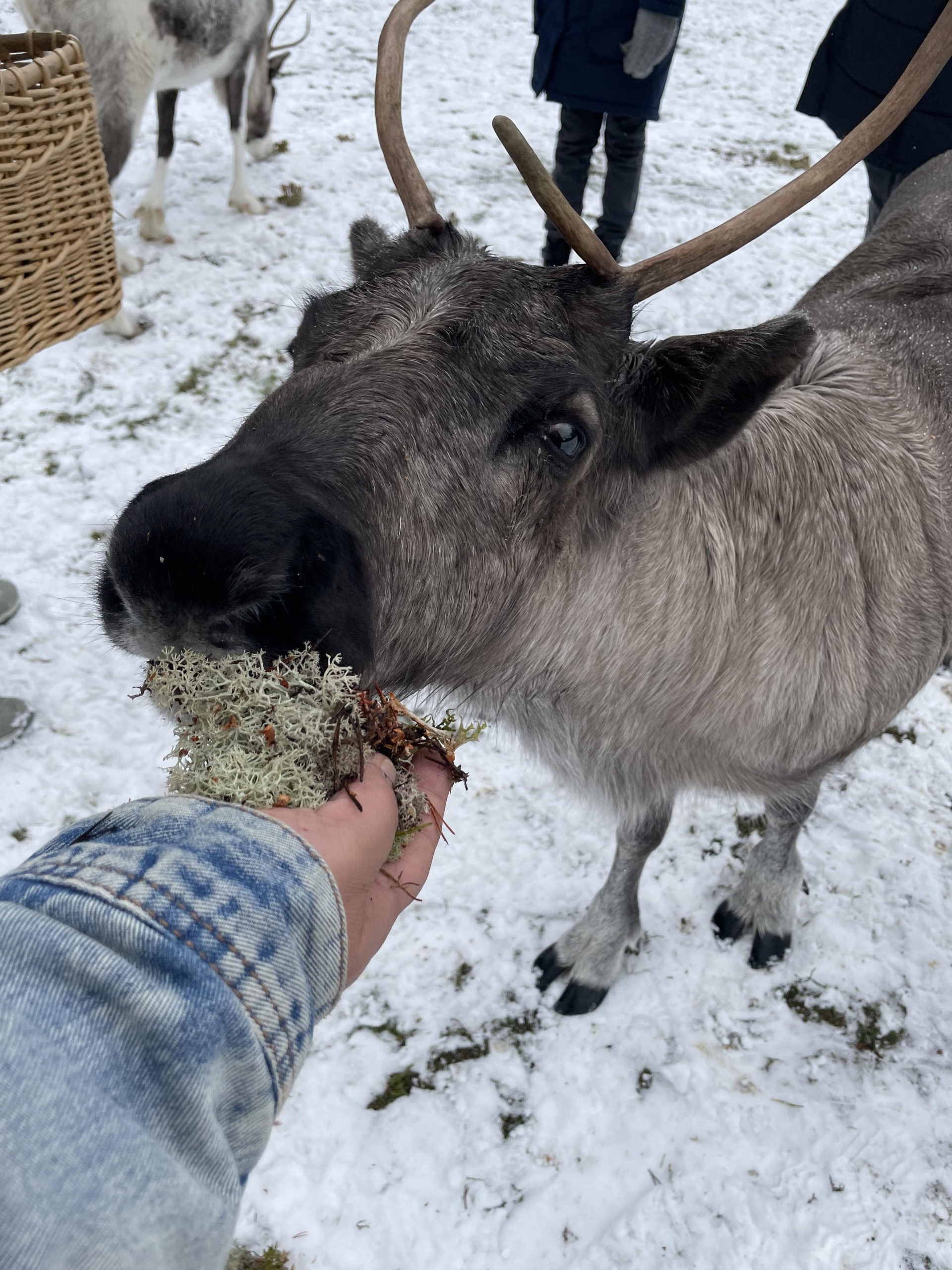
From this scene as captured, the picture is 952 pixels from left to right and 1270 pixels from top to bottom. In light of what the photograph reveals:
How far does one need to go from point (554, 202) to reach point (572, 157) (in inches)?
176

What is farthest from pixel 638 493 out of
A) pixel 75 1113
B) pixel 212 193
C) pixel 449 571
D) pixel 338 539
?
pixel 212 193

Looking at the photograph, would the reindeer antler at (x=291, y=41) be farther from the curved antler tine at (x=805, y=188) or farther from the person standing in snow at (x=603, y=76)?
the curved antler tine at (x=805, y=188)

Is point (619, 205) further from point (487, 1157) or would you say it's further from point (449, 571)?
point (487, 1157)

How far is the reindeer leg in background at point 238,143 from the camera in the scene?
679 centimetres

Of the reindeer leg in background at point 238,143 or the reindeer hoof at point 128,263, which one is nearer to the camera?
the reindeer hoof at point 128,263

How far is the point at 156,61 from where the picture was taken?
5.64 m

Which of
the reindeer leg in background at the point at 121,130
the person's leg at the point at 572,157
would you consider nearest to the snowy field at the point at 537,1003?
the reindeer leg in background at the point at 121,130

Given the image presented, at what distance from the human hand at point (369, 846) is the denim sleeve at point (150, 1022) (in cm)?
9

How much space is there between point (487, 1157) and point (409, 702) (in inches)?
57.5

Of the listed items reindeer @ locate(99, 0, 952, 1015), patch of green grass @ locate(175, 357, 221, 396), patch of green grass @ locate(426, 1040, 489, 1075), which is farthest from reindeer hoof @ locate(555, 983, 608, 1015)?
patch of green grass @ locate(175, 357, 221, 396)

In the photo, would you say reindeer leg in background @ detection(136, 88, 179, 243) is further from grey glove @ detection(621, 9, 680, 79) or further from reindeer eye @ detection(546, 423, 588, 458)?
reindeer eye @ detection(546, 423, 588, 458)

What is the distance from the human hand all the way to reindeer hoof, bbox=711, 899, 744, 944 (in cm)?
211

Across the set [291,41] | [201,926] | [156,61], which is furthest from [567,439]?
[291,41]

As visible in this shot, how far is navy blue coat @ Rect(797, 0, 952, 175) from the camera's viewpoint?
423cm
